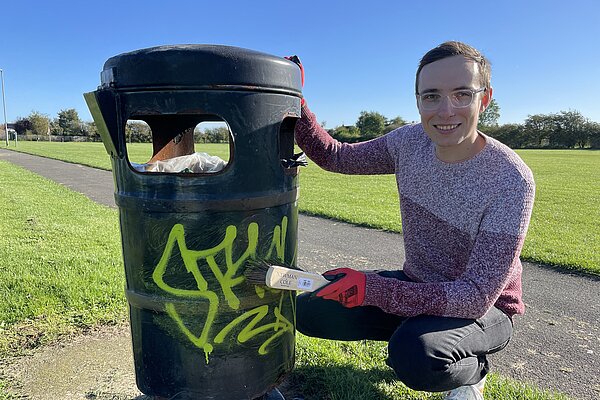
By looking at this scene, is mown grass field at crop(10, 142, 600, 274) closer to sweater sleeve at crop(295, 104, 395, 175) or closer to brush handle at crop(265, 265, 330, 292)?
sweater sleeve at crop(295, 104, 395, 175)

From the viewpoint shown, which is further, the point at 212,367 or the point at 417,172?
the point at 417,172

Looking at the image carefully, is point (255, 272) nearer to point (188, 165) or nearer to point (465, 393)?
point (188, 165)

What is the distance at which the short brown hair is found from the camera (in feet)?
6.01

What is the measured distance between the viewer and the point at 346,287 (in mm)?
1690

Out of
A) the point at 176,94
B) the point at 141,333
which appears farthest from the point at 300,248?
the point at 176,94

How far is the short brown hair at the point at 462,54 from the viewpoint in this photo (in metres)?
1.83

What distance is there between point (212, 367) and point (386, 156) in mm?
1311

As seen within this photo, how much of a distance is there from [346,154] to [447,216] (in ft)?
1.96

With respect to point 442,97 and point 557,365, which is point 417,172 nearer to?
point 442,97

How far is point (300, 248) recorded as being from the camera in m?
5.21

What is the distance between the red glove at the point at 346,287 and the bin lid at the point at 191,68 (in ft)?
2.35

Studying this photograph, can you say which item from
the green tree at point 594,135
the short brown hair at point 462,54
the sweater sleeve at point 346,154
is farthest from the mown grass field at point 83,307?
the green tree at point 594,135

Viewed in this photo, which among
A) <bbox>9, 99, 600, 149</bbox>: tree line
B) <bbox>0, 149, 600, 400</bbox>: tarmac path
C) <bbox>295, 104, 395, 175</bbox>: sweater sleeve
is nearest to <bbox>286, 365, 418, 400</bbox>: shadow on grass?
<bbox>0, 149, 600, 400</bbox>: tarmac path

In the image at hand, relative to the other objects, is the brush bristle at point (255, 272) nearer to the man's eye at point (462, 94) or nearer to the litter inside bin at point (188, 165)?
the litter inside bin at point (188, 165)
